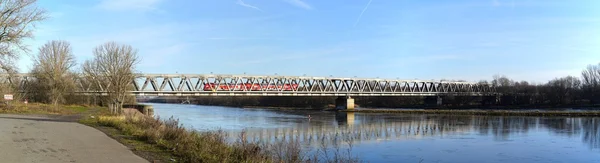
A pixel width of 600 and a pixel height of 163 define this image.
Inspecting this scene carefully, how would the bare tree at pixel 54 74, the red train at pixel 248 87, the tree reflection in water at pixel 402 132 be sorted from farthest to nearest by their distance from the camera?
the red train at pixel 248 87 → the bare tree at pixel 54 74 → the tree reflection in water at pixel 402 132

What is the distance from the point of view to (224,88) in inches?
3954

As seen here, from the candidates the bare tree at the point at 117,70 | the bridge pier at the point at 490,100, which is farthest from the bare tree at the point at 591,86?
the bare tree at the point at 117,70

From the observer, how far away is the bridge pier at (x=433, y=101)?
5423 inches

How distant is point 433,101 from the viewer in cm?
14275

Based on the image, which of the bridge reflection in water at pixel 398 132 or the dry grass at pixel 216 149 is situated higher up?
the dry grass at pixel 216 149

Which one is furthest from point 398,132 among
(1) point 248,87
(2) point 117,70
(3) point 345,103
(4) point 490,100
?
(4) point 490,100

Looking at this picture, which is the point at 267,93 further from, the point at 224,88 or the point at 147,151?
the point at 147,151

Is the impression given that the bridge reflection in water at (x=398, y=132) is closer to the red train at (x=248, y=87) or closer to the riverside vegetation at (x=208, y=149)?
the riverside vegetation at (x=208, y=149)

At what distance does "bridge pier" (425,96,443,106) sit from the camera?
5423 inches

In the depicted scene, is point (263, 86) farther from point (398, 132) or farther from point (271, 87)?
point (398, 132)

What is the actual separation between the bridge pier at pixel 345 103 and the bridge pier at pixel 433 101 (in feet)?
109

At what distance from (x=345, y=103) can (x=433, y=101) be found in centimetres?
3839

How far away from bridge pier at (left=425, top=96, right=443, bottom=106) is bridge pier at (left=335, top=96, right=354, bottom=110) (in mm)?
33276

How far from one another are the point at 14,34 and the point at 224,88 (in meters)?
68.2
